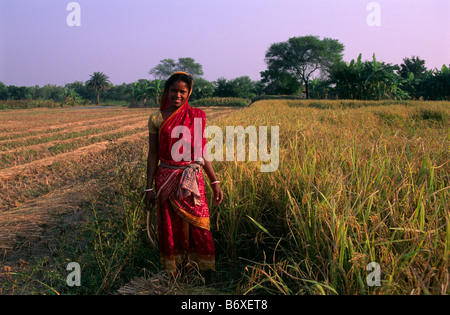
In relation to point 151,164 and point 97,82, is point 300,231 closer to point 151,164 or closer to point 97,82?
point 151,164

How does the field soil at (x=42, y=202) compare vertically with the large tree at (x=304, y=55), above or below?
below

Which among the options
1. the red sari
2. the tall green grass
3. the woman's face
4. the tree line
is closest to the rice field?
the tall green grass

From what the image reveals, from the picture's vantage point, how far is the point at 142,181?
254 cm

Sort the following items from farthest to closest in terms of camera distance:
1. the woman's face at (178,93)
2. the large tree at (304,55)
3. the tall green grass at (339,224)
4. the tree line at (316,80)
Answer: the large tree at (304,55), the tree line at (316,80), the woman's face at (178,93), the tall green grass at (339,224)

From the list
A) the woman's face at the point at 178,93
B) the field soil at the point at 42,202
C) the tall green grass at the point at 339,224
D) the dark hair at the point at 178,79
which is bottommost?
the field soil at the point at 42,202

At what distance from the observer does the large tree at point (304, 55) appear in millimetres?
32344

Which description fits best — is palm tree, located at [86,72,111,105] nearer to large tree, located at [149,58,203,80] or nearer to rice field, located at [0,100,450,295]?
large tree, located at [149,58,203,80]

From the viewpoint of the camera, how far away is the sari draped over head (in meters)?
1.73

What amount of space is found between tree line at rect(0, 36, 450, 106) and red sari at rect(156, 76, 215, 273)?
20791 millimetres

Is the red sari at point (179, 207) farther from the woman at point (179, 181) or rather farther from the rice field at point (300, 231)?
the rice field at point (300, 231)

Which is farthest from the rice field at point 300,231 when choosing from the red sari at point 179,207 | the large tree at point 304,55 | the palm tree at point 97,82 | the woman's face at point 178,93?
the palm tree at point 97,82

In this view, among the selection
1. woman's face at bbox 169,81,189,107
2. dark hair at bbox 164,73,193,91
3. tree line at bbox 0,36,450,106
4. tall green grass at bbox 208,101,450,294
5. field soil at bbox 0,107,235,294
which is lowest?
field soil at bbox 0,107,235,294

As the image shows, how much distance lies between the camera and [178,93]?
1.73 metres

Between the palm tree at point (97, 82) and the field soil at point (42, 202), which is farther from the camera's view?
the palm tree at point (97, 82)
